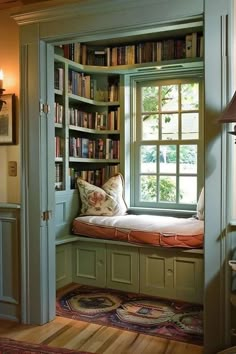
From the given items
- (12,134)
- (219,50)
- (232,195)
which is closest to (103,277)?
(12,134)

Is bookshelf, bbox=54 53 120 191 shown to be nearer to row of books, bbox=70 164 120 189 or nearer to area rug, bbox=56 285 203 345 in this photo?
row of books, bbox=70 164 120 189

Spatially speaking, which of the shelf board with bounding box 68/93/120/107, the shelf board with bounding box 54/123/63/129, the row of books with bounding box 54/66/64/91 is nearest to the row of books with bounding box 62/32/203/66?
the row of books with bounding box 54/66/64/91

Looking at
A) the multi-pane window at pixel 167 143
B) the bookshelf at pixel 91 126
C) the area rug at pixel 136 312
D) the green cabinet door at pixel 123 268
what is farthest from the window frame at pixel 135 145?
the area rug at pixel 136 312

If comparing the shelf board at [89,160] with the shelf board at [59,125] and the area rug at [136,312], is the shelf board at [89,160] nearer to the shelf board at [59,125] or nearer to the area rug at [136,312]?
the shelf board at [59,125]

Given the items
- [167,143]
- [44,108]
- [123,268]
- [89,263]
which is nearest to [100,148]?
[167,143]

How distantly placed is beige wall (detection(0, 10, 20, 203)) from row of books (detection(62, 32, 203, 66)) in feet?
3.27

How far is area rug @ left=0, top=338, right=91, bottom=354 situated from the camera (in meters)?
2.43

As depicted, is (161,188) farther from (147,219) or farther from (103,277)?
(103,277)

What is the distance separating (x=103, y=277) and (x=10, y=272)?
115cm

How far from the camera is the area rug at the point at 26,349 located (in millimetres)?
2432

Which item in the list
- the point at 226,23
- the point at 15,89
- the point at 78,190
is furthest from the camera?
the point at 78,190

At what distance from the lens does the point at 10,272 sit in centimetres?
303

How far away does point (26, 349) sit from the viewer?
2469 millimetres

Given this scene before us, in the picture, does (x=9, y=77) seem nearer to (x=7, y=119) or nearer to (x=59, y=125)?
(x=7, y=119)
